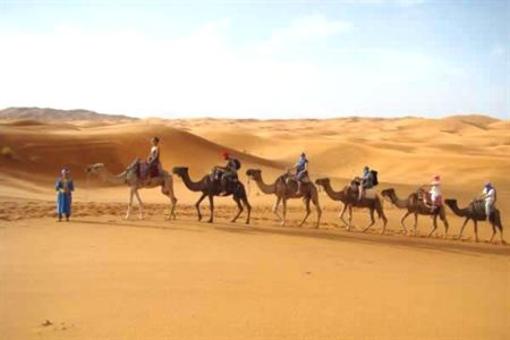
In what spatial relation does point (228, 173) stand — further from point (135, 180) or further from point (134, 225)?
point (134, 225)

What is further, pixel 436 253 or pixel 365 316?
pixel 436 253

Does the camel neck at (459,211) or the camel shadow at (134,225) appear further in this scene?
the camel neck at (459,211)

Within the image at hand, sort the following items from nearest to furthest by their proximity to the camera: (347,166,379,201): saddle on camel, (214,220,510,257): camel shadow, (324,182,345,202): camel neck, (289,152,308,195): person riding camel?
(214,220,510,257): camel shadow → (289,152,308,195): person riding camel → (347,166,379,201): saddle on camel → (324,182,345,202): camel neck

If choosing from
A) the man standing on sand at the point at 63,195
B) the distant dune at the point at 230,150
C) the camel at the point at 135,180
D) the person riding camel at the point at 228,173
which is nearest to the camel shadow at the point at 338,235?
the man standing on sand at the point at 63,195

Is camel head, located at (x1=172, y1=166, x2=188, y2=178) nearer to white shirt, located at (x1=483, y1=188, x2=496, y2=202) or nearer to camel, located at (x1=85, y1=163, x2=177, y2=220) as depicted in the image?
camel, located at (x1=85, y1=163, x2=177, y2=220)

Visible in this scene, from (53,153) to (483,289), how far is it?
25.6 metres

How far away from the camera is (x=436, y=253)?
15.1 m

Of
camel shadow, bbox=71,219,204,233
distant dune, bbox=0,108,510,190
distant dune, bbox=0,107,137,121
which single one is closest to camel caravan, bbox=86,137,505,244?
camel shadow, bbox=71,219,204,233

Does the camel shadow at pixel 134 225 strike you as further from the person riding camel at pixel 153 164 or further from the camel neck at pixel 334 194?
the camel neck at pixel 334 194

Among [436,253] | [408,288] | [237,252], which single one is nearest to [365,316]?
[408,288]

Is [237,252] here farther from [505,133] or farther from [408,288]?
[505,133]

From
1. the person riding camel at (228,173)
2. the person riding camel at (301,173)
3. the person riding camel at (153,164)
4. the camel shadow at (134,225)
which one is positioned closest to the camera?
the camel shadow at (134,225)

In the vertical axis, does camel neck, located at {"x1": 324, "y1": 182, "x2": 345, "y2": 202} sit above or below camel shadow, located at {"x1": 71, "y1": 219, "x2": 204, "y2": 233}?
above

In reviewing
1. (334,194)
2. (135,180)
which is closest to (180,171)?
(135,180)
